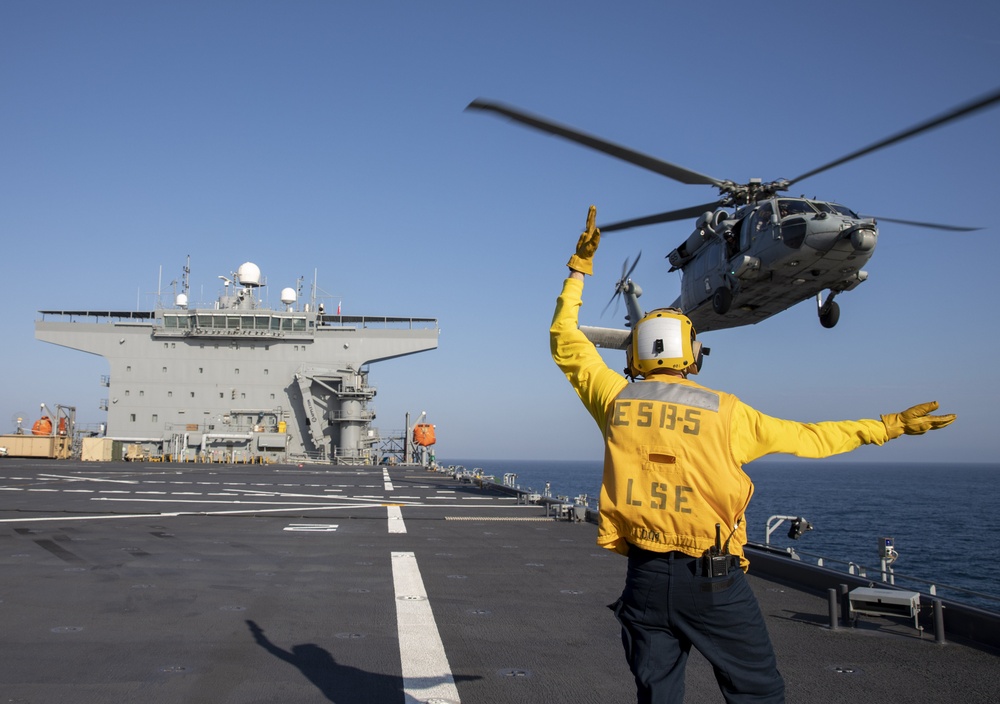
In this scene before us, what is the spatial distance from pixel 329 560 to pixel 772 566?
5477mm

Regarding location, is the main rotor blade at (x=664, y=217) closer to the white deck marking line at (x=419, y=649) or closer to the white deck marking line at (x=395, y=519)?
the white deck marking line at (x=419, y=649)

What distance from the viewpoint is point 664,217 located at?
11133 millimetres

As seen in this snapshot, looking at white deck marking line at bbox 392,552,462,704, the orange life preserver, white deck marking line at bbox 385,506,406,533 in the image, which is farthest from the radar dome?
white deck marking line at bbox 392,552,462,704

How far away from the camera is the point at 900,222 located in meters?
12.0

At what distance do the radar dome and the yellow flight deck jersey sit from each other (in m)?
53.0

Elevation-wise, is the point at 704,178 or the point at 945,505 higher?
the point at 704,178

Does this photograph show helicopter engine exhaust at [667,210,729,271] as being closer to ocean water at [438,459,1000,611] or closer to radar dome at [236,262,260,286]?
ocean water at [438,459,1000,611]

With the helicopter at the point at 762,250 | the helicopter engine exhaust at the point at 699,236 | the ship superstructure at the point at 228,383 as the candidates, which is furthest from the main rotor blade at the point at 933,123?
the ship superstructure at the point at 228,383

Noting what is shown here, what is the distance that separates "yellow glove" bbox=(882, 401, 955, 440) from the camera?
10.2 feet

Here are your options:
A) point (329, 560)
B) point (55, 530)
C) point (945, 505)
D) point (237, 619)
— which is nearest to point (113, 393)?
point (55, 530)

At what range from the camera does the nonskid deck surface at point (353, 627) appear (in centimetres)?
465

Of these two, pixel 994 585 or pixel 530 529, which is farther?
pixel 994 585

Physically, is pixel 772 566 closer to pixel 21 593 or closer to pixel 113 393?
pixel 21 593

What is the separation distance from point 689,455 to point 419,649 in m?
3.26
